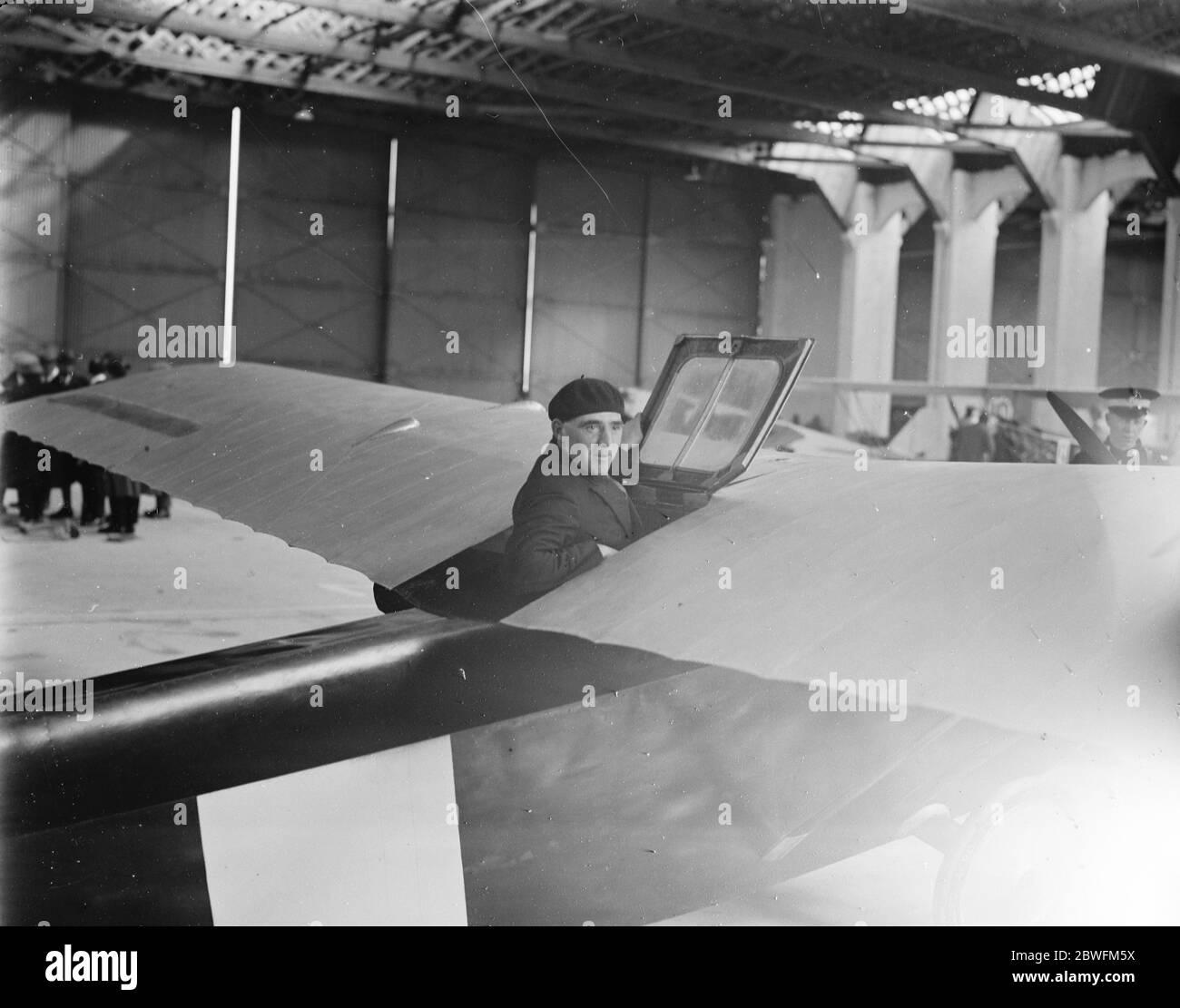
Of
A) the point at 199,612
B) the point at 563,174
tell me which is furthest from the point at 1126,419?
the point at 563,174

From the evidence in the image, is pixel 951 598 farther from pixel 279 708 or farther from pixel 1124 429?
pixel 1124 429

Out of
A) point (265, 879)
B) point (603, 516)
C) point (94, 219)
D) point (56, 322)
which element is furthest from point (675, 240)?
point (56, 322)

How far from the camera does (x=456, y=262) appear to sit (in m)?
16.9

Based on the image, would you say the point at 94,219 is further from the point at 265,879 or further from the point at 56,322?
the point at 265,879

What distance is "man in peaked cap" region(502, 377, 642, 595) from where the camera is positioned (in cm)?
297

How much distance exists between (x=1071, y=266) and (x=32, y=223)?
16083 millimetres

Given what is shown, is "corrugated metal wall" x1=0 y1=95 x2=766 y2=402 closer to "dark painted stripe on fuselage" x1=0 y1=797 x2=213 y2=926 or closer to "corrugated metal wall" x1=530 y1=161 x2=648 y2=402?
"corrugated metal wall" x1=530 y1=161 x2=648 y2=402

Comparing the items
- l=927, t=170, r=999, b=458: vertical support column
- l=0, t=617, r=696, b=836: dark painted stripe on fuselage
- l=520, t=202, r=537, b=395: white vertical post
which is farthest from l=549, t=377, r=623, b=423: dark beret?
l=927, t=170, r=999, b=458: vertical support column

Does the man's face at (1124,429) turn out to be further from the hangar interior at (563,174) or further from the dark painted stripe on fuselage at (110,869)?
the dark painted stripe on fuselage at (110,869)

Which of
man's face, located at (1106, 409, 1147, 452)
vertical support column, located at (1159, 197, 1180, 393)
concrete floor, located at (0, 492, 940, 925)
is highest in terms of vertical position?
vertical support column, located at (1159, 197, 1180, 393)

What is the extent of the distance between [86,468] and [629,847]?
35.3 feet

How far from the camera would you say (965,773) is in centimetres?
325

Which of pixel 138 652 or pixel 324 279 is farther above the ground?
pixel 324 279

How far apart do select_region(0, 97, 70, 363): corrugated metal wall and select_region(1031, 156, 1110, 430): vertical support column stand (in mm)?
13838
